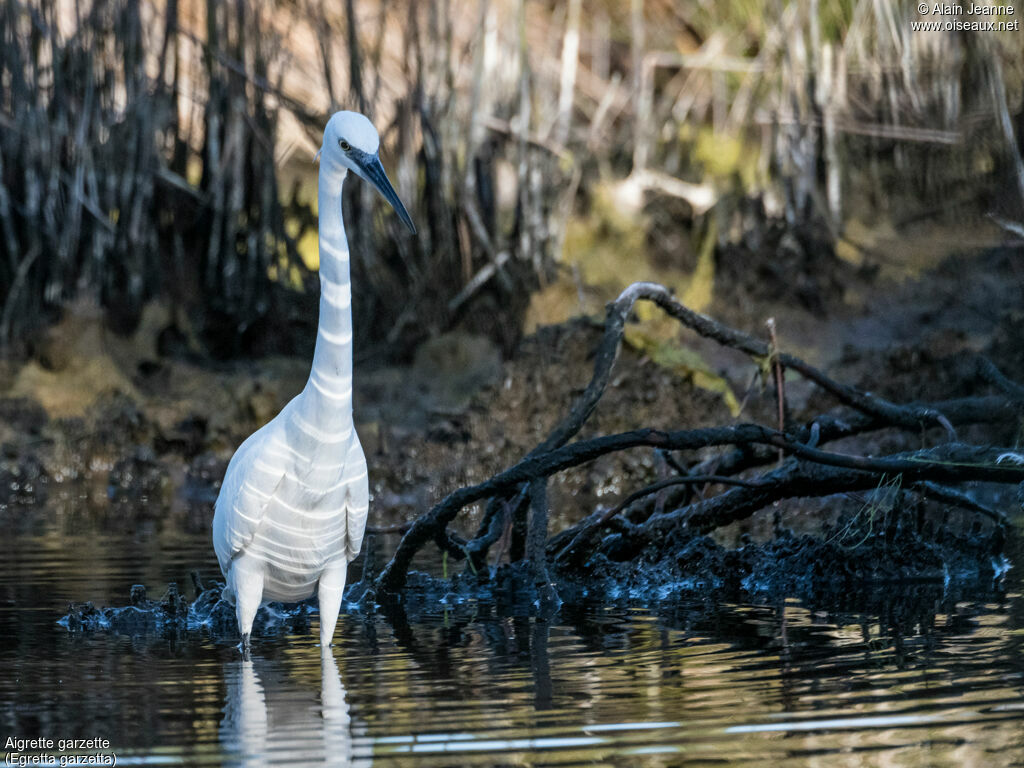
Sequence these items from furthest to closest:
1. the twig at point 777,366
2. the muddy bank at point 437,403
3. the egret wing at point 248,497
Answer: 1. the muddy bank at point 437,403
2. the twig at point 777,366
3. the egret wing at point 248,497

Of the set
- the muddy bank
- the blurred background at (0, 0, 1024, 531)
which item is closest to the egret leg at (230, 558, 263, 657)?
the muddy bank

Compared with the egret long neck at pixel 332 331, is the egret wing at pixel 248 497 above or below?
below

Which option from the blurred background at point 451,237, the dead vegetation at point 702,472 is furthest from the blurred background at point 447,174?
the dead vegetation at point 702,472

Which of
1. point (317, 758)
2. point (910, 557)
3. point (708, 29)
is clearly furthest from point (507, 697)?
point (708, 29)

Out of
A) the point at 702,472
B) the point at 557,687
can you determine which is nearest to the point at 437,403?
the point at 702,472

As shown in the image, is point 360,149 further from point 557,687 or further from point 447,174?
point 447,174

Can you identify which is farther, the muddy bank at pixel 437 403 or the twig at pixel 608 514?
the muddy bank at pixel 437 403

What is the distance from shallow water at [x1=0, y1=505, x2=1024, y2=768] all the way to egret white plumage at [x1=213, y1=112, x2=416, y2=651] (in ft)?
0.92

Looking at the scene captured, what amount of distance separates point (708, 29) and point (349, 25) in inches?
212

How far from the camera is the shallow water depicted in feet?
11.3

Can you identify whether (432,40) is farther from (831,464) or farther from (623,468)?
(831,464)

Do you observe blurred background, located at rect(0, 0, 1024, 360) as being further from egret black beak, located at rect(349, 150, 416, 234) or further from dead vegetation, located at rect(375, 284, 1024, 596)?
egret black beak, located at rect(349, 150, 416, 234)

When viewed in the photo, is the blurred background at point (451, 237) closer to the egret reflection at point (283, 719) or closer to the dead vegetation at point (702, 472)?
the dead vegetation at point (702, 472)

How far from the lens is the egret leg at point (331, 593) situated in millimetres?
5109
